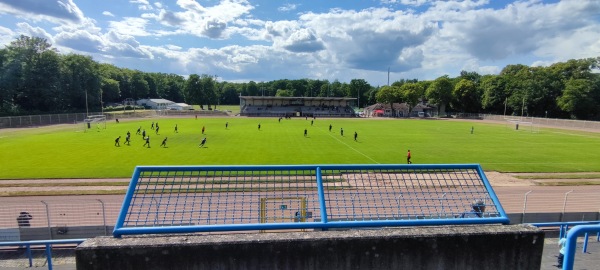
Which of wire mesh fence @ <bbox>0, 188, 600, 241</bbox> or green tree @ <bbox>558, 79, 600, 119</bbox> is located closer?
wire mesh fence @ <bbox>0, 188, 600, 241</bbox>

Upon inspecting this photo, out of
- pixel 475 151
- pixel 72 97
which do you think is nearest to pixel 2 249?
pixel 475 151

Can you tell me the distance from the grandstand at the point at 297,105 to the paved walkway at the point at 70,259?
9145cm

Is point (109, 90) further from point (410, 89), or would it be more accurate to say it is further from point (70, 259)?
point (70, 259)

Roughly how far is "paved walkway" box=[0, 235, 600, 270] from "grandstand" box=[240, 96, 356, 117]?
300 ft

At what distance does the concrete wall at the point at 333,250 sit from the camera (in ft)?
13.0

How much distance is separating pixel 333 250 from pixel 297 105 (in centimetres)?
10639

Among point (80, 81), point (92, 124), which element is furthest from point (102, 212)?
point (80, 81)

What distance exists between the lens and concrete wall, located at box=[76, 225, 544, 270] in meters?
3.96

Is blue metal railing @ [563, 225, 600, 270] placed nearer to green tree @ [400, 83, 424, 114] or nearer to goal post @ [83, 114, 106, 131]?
goal post @ [83, 114, 106, 131]

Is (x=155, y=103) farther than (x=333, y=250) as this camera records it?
Yes

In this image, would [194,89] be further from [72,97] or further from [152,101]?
[72,97]

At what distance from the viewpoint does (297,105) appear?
110 m

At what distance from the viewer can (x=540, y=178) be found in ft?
69.9

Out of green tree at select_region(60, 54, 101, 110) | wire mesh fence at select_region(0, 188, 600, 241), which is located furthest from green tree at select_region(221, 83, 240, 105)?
wire mesh fence at select_region(0, 188, 600, 241)
